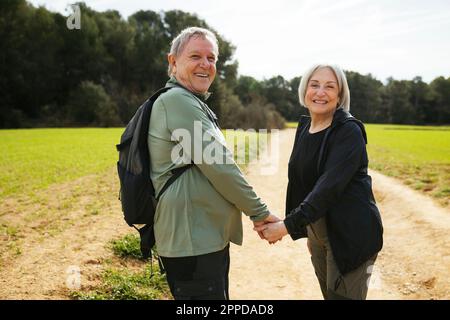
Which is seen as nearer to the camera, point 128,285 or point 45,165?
point 128,285

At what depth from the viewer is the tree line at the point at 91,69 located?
50.1m

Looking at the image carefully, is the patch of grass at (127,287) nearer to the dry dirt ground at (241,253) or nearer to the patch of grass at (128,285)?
the patch of grass at (128,285)

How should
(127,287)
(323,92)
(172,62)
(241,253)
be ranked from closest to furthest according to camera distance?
(172,62) < (323,92) < (127,287) < (241,253)

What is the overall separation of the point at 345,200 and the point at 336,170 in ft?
0.84

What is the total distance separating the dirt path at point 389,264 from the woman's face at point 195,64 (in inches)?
131

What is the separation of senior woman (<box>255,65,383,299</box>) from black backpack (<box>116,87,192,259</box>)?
101cm

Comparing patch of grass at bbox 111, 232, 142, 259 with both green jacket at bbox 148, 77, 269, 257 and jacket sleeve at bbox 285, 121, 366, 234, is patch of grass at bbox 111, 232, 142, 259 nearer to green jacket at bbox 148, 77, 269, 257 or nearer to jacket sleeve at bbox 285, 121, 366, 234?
green jacket at bbox 148, 77, 269, 257

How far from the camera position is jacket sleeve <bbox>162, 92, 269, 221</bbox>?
8.00ft

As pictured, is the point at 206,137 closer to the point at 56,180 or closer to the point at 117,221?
the point at 117,221

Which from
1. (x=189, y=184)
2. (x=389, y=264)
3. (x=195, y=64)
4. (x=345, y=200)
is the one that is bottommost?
(x=389, y=264)

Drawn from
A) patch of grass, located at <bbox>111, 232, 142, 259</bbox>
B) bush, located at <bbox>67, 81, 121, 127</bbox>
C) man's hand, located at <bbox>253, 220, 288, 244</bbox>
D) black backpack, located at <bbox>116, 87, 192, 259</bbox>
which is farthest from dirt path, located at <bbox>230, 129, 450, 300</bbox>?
bush, located at <bbox>67, 81, 121, 127</bbox>

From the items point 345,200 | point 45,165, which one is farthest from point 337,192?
point 45,165

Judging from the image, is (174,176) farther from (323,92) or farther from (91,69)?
(91,69)

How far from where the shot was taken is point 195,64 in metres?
2.68
